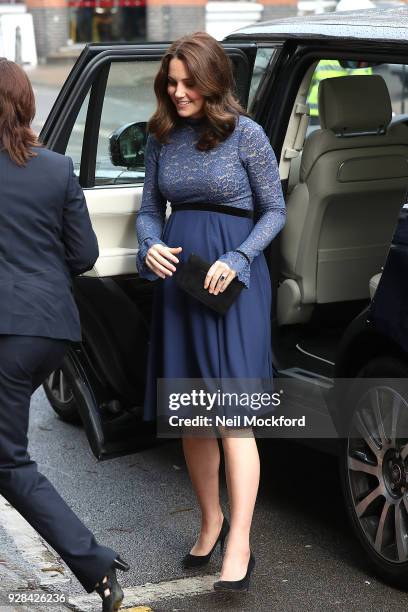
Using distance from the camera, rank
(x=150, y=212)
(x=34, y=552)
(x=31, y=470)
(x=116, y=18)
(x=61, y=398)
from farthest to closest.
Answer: (x=116, y=18)
(x=61, y=398)
(x=34, y=552)
(x=150, y=212)
(x=31, y=470)

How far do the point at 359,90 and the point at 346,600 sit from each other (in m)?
2.01

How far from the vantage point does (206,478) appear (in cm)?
421

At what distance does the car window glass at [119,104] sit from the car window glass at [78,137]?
8 cm

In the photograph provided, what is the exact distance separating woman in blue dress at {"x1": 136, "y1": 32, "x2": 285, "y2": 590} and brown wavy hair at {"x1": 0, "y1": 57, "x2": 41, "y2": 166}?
598 mm

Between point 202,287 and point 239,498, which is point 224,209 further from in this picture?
point 239,498

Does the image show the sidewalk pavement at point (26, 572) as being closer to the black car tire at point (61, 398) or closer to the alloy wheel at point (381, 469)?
the alloy wheel at point (381, 469)

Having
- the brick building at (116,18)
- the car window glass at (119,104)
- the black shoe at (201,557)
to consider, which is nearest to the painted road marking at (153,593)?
the black shoe at (201,557)

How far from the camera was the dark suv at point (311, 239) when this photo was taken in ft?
13.3

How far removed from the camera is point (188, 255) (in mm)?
3967

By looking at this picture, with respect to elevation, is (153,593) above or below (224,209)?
below

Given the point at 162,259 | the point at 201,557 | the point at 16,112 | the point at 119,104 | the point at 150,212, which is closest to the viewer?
the point at 16,112

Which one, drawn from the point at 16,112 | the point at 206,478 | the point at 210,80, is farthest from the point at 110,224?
the point at 16,112

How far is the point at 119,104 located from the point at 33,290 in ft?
4.65

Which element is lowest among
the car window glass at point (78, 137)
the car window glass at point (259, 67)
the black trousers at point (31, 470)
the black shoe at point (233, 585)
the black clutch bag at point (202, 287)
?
the black shoe at point (233, 585)
